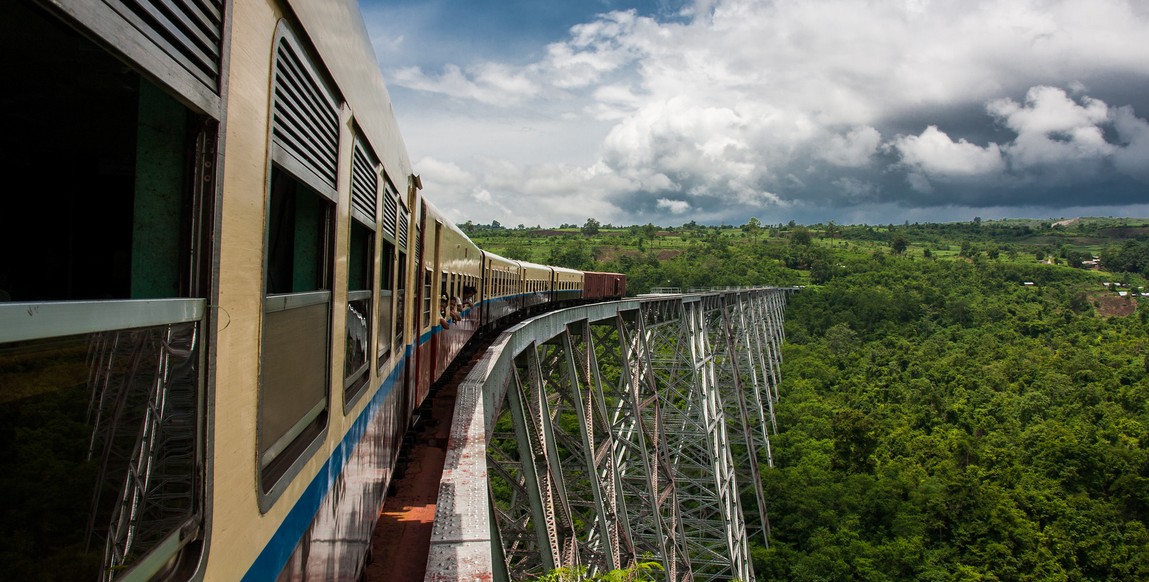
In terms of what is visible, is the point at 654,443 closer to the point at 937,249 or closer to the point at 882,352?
the point at 882,352

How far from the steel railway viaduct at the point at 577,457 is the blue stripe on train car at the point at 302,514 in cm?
39

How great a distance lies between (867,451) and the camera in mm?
32594

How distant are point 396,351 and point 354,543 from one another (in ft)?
4.87

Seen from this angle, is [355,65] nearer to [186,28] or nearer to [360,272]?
[360,272]

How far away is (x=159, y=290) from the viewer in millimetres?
1261

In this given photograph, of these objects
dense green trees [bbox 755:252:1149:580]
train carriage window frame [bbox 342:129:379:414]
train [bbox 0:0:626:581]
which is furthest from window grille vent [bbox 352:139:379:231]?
dense green trees [bbox 755:252:1149:580]

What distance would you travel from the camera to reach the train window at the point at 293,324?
1.79 m

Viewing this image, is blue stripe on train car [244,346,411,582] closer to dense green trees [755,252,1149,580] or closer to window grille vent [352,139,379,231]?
window grille vent [352,139,379,231]

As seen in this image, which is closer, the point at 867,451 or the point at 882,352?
the point at 867,451

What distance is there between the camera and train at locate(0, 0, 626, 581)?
0.93 m

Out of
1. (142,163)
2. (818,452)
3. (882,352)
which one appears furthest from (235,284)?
(882,352)

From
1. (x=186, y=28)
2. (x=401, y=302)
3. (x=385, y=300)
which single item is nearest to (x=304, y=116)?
(x=186, y=28)

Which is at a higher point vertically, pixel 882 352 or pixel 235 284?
pixel 235 284

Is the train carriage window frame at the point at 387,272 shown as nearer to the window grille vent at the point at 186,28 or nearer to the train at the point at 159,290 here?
the train at the point at 159,290
